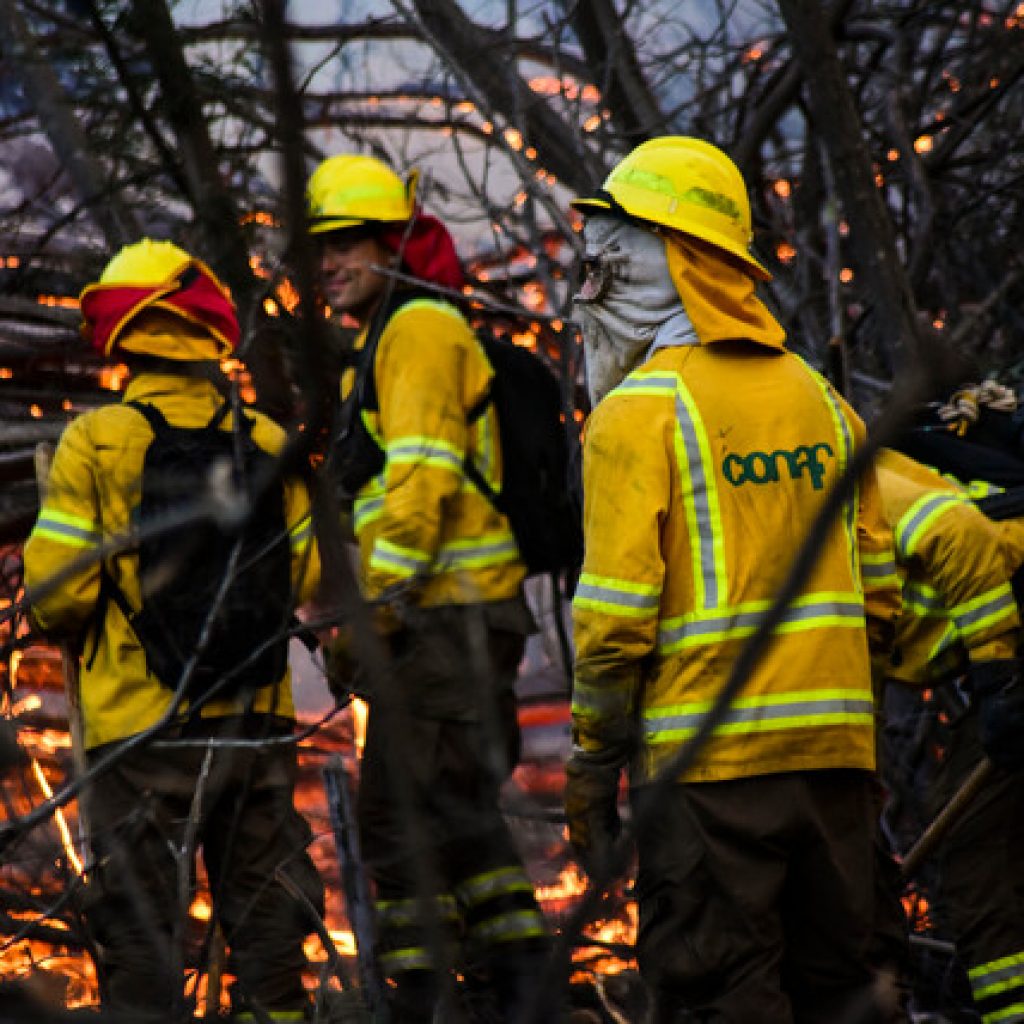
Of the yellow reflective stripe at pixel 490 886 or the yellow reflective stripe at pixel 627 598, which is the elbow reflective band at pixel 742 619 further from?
the yellow reflective stripe at pixel 490 886

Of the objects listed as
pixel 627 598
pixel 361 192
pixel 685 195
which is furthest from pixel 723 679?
pixel 361 192

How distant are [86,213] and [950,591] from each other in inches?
131

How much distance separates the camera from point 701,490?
307 cm

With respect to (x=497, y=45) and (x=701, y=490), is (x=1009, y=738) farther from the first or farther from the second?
(x=497, y=45)

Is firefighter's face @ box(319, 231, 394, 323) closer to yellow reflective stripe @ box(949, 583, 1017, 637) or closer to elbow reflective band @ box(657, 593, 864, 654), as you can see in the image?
yellow reflective stripe @ box(949, 583, 1017, 637)

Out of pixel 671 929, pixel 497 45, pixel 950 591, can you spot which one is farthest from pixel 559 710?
pixel 671 929

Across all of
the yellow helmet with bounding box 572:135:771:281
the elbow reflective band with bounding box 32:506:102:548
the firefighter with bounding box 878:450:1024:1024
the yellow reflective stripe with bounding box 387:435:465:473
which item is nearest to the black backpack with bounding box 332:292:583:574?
the yellow reflective stripe with bounding box 387:435:465:473

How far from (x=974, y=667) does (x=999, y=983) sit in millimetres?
771

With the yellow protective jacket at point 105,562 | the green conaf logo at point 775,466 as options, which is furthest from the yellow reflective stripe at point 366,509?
the green conaf logo at point 775,466

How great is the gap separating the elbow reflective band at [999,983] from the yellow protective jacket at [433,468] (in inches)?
59.2

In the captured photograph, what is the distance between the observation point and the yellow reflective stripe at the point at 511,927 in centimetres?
406

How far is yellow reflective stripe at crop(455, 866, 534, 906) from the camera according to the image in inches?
163

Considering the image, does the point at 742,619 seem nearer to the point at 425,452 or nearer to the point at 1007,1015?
the point at 425,452

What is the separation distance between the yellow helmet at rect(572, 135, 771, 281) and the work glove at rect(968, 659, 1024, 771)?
1211mm
